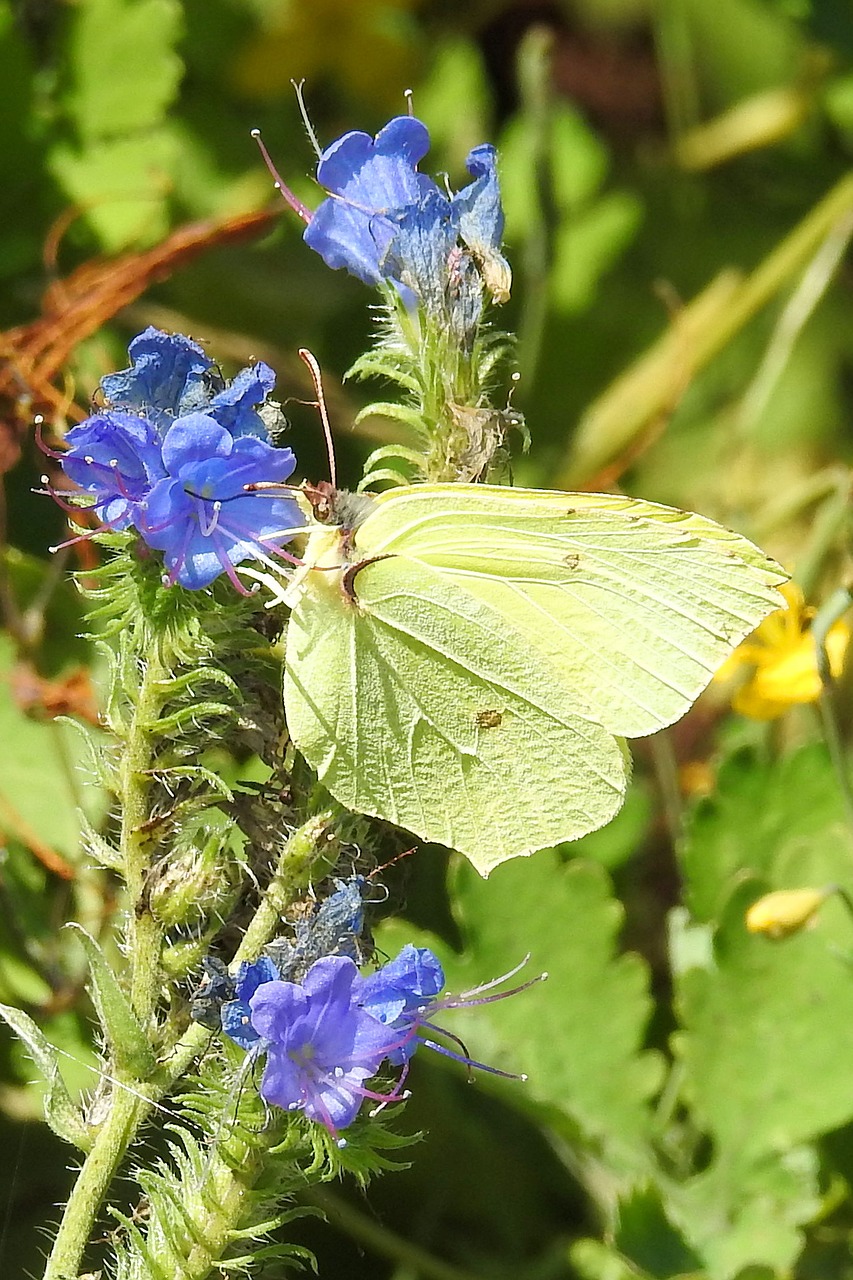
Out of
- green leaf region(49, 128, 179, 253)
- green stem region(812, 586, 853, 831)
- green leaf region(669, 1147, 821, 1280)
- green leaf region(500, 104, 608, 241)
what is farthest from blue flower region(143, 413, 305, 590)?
green leaf region(500, 104, 608, 241)

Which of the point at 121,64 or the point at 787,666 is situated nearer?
the point at 787,666

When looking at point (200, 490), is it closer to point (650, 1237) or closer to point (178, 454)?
point (178, 454)

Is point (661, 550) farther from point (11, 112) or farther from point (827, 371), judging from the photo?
point (827, 371)

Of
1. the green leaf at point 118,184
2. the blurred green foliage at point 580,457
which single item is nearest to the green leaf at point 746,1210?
the blurred green foliage at point 580,457

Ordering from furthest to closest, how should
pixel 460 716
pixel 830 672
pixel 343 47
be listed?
pixel 343 47 → pixel 830 672 → pixel 460 716

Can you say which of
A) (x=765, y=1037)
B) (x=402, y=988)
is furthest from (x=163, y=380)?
(x=765, y=1037)

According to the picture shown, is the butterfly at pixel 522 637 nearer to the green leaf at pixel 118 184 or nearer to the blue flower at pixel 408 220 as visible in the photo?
the blue flower at pixel 408 220

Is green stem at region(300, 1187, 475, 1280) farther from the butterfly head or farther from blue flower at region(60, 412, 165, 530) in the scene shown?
blue flower at region(60, 412, 165, 530)

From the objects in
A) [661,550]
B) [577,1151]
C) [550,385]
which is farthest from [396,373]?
[550,385]
